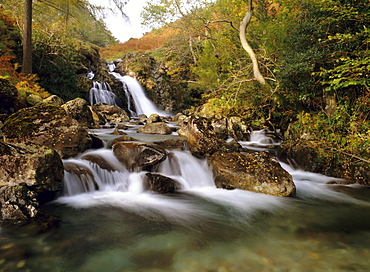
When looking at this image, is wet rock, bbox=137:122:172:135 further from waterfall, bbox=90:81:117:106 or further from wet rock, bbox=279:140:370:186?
waterfall, bbox=90:81:117:106

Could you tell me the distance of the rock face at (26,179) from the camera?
327cm

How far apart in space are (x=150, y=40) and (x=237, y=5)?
2753 centimetres

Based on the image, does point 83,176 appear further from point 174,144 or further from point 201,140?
point 201,140

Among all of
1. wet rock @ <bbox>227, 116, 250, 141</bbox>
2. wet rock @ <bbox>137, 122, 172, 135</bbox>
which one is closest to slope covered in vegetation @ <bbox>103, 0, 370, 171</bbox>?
wet rock @ <bbox>227, 116, 250, 141</bbox>

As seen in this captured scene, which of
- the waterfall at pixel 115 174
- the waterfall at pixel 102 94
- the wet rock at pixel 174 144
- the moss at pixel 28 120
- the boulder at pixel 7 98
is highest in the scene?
the waterfall at pixel 102 94

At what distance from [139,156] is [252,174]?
275 cm

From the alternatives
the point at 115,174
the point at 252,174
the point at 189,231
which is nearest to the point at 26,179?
the point at 115,174

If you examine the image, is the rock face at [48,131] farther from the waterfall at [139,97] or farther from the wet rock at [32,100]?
the waterfall at [139,97]

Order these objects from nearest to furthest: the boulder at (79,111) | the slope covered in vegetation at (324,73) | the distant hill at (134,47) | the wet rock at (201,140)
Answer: the slope covered in vegetation at (324,73), the wet rock at (201,140), the boulder at (79,111), the distant hill at (134,47)

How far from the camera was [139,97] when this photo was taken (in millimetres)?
19312

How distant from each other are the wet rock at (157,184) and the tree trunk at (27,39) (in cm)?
1053

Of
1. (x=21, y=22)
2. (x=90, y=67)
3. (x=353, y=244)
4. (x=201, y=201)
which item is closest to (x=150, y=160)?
(x=201, y=201)

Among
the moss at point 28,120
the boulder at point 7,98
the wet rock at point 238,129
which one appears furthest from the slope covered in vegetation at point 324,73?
the boulder at point 7,98

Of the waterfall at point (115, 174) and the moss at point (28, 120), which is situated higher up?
the moss at point (28, 120)
